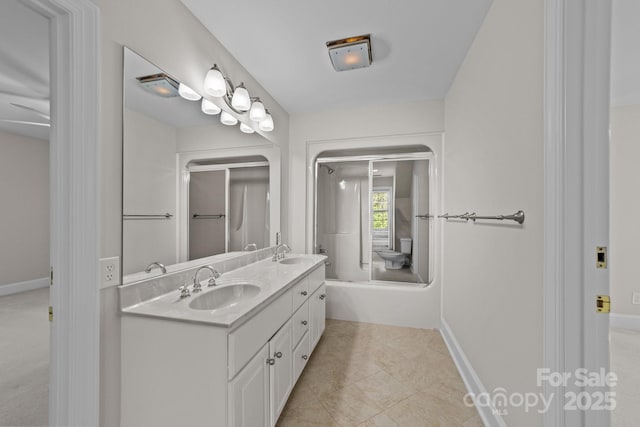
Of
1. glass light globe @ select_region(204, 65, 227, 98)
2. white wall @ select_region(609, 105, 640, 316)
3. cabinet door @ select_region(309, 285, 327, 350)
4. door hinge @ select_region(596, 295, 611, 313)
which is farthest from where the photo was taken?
white wall @ select_region(609, 105, 640, 316)

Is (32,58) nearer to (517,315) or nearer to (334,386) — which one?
(334,386)

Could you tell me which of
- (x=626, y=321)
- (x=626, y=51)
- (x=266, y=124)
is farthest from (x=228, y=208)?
(x=626, y=321)

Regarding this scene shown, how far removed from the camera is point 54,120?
0.97 metres

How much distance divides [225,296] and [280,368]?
1.75 feet

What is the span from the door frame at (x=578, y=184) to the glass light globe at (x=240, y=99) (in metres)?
1.75

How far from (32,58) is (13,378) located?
217 cm

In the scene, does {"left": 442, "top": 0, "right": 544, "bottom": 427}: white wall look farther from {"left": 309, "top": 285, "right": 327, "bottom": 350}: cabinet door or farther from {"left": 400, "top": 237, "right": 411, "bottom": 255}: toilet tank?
{"left": 309, "top": 285, "right": 327, "bottom": 350}: cabinet door

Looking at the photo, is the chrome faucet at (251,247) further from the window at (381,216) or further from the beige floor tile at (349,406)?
the window at (381,216)

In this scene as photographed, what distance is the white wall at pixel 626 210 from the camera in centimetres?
250

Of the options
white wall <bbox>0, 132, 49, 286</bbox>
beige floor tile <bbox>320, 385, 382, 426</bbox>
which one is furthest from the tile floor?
white wall <bbox>0, 132, 49, 286</bbox>

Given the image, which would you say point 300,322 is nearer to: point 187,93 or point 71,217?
point 71,217

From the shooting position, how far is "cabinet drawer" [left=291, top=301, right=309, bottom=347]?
173 centimetres

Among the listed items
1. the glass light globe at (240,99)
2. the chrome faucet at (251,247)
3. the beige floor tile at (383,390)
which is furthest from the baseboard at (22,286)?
the beige floor tile at (383,390)

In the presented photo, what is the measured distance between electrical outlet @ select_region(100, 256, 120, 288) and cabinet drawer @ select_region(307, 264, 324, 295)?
128cm
